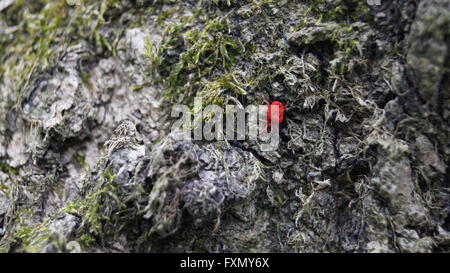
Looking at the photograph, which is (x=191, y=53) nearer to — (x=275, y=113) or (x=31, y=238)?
(x=275, y=113)

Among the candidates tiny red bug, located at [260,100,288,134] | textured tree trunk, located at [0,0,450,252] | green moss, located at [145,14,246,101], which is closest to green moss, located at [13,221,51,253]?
textured tree trunk, located at [0,0,450,252]

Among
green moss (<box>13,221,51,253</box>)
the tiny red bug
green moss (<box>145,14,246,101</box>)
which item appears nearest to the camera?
green moss (<box>13,221,51,253</box>)

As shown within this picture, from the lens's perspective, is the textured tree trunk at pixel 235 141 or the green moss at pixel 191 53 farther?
the green moss at pixel 191 53

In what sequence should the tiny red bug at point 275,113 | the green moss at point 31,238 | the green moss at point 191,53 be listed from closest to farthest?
the green moss at point 31,238 < the tiny red bug at point 275,113 < the green moss at point 191,53

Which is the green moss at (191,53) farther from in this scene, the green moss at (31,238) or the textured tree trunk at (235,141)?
the green moss at (31,238)

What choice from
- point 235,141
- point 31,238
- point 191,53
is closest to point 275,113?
point 235,141

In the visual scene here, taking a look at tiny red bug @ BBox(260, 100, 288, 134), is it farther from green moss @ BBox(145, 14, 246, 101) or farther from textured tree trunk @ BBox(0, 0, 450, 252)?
green moss @ BBox(145, 14, 246, 101)

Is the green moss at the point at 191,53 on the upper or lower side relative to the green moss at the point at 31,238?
upper

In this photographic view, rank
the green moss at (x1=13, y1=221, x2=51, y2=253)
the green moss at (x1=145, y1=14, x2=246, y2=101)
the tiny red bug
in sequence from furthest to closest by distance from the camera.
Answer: the green moss at (x1=145, y1=14, x2=246, y2=101) → the tiny red bug → the green moss at (x1=13, y1=221, x2=51, y2=253)

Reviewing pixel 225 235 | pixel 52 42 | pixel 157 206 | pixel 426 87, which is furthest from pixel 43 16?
pixel 426 87

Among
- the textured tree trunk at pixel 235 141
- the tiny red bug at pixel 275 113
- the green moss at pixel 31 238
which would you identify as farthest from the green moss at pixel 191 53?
the green moss at pixel 31 238

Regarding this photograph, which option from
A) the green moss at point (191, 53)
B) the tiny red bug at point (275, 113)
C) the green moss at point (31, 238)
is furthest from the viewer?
the green moss at point (191, 53)
